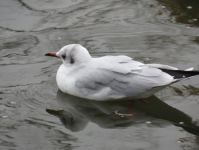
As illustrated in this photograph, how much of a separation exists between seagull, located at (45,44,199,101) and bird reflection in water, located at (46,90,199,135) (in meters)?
0.12

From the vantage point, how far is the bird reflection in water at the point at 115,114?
4.55m

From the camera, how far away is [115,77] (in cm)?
484

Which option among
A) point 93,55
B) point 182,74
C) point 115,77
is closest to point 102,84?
point 115,77

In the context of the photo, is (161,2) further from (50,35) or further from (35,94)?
(35,94)

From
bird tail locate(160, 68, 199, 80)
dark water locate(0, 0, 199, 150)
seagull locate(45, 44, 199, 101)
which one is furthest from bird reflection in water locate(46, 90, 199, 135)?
bird tail locate(160, 68, 199, 80)

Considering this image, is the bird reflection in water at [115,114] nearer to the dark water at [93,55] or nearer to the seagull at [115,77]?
the dark water at [93,55]

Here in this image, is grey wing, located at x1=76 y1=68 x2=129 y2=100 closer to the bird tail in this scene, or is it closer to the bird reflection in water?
the bird reflection in water

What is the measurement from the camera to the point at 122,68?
4.83 m

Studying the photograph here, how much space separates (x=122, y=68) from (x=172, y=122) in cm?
91

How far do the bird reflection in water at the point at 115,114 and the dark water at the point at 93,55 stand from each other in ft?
0.04

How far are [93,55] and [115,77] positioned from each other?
1.55m

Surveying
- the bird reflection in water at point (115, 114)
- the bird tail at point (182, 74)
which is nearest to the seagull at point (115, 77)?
the bird tail at point (182, 74)

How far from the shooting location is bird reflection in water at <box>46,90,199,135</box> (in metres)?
4.55

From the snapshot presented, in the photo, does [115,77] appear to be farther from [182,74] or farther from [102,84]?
[182,74]
